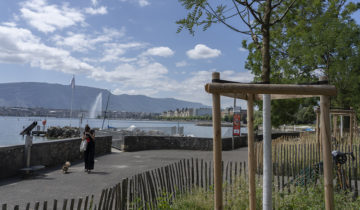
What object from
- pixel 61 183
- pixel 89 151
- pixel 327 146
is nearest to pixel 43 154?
pixel 89 151

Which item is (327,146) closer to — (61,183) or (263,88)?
(263,88)

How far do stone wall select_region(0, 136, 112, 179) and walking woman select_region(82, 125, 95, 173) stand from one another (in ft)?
6.64

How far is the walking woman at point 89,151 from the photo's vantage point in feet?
37.5

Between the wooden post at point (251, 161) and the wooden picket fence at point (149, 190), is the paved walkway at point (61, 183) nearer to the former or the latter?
the wooden picket fence at point (149, 190)

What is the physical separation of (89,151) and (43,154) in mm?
2232

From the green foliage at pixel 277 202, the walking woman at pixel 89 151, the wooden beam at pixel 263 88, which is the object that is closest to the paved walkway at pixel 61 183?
the walking woman at pixel 89 151

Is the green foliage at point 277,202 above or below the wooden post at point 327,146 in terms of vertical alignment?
below

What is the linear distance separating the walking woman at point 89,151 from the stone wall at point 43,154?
202 cm

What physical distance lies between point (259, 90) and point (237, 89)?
0.25 metres

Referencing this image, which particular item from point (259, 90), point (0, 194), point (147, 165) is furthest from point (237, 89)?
point (147, 165)

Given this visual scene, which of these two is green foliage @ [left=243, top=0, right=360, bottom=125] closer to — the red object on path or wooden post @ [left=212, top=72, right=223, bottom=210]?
the red object on path

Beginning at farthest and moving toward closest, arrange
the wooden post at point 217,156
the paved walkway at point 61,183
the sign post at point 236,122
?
the sign post at point 236,122 → the paved walkway at point 61,183 → the wooden post at point 217,156

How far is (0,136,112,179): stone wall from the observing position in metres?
9.99

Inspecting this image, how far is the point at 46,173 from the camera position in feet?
36.3
